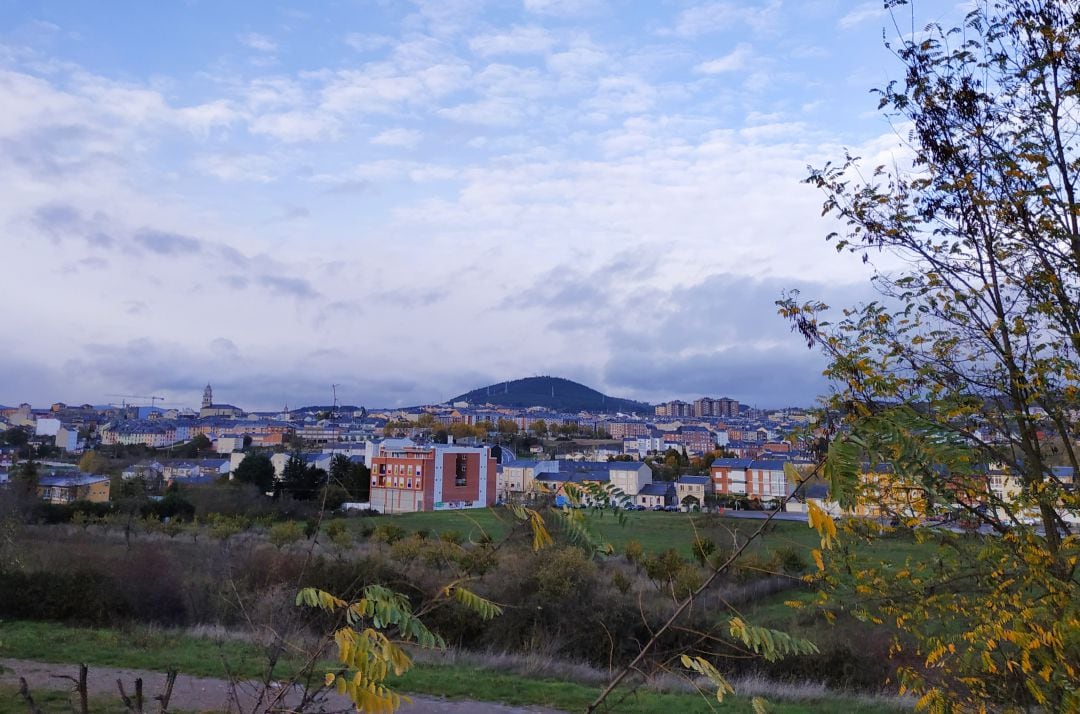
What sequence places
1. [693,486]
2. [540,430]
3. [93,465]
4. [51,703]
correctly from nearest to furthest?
[51,703] → [693,486] → [93,465] → [540,430]

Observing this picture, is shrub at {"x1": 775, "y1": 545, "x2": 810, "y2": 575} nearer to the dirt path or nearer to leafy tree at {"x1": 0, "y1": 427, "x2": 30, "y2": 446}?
the dirt path

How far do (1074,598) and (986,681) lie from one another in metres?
0.96

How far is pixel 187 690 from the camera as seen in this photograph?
398 inches

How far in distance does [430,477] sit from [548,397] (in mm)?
125859

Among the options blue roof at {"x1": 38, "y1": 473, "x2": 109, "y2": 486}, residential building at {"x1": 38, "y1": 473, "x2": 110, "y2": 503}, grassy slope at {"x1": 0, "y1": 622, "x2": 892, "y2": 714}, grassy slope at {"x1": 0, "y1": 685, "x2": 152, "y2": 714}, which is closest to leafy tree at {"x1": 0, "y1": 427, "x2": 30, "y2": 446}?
blue roof at {"x1": 38, "y1": 473, "x2": 109, "y2": 486}

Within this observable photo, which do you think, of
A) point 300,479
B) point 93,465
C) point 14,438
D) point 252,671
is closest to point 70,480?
point 300,479

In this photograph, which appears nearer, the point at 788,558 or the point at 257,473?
the point at 788,558

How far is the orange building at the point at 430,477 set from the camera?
55.4m

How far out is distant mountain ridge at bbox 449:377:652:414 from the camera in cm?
17900

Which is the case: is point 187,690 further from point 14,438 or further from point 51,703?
point 14,438

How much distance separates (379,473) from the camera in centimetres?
5634

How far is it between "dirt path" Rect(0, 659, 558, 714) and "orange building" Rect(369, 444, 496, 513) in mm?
42270

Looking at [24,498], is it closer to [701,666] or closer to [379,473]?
[379,473]

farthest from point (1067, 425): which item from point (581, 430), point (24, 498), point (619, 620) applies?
point (581, 430)
